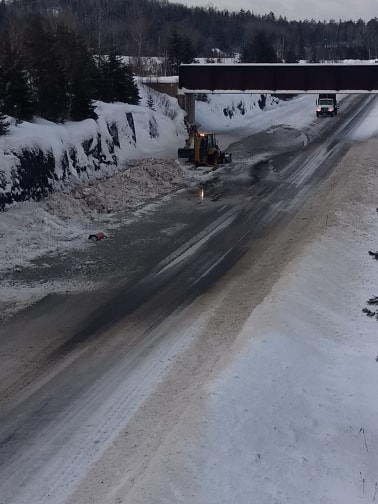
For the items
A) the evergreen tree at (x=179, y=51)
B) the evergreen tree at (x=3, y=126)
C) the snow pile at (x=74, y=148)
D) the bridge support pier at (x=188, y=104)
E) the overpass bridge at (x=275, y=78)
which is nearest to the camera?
the snow pile at (x=74, y=148)

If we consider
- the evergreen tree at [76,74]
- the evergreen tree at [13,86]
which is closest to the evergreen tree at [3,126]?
the evergreen tree at [13,86]

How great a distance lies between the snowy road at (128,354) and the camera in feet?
28.1

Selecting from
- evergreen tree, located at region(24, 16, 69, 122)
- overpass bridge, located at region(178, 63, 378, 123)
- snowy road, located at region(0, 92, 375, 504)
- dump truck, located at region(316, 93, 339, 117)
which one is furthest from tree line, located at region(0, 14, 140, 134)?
dump truck, located at region(316, 93, 339, 117)

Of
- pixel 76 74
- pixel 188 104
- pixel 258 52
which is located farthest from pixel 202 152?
pixel 258 52

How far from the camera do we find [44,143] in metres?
24.7

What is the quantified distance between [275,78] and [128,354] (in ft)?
141

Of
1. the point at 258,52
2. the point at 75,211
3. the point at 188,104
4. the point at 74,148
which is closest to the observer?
the point at 75,211

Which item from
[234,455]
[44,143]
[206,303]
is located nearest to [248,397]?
[234,455]

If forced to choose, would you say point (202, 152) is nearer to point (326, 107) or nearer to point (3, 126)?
point (3, 126)

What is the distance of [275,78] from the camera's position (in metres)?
50.9

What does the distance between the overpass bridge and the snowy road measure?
99.7ft

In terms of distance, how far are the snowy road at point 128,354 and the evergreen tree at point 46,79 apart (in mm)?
10216

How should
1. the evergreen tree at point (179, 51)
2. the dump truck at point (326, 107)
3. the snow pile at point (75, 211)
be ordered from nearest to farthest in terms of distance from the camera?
the snow pile at point (75, 211), the dump truck at point (326, 107), the evergreen tree at point (179, 51)

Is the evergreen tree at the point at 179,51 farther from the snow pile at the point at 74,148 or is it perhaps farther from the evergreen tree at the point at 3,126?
the evergreen tree at the point at 3,126
